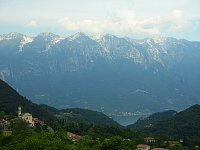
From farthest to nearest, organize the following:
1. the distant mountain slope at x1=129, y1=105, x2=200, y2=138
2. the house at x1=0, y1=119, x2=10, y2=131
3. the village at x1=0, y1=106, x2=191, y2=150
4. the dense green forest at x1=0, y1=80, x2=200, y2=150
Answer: the distant mountain slope at x1=129, y1=105, x2=200, y2=138 → the house at x1=0, y1=119, x2=10, y2=131 → the village at x1=0, y1=106, x2=191, y2=150 → the dense green forest at x1=0, y1=80, x2=200, y2=150

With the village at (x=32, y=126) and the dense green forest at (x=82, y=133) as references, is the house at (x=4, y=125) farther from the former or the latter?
the dense green forest at (x=82, y=133)

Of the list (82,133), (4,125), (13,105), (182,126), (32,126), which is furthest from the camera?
(182,126)

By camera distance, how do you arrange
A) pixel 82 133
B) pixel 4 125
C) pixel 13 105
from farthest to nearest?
pixel 13 105 → pixel 82 133 → pixel 4 125

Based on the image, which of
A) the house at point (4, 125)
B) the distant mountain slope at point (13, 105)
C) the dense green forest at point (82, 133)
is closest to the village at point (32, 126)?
the house at point (4, 125)

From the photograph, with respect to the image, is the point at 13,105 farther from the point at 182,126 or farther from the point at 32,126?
the point at 182,126

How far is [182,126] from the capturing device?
16600 centimetres

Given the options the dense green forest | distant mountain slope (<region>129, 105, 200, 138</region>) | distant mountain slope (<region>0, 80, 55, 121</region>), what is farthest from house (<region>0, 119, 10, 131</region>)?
distant mountain slope (<region>129, 105, 200, 138</region>)

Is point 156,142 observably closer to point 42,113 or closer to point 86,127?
point 86,127

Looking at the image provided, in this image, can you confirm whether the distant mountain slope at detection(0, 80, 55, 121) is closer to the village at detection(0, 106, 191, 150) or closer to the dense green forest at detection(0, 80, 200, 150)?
the dense green forest at detection(0, 80, 200, 150)

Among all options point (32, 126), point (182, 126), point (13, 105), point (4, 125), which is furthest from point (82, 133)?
point (182, 126)

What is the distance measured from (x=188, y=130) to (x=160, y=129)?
491 inches

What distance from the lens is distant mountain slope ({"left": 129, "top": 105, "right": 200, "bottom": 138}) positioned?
522ft

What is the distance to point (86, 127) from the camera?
120625 mm

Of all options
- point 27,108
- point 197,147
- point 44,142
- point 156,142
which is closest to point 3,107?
point 27,108
